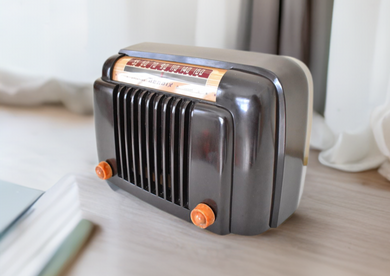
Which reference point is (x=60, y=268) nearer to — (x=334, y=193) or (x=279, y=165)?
(x=279, y=165)

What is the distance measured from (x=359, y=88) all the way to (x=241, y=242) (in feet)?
1.81

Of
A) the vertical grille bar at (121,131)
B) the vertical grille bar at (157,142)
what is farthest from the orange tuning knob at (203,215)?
the vertical grille bar at (121,131)

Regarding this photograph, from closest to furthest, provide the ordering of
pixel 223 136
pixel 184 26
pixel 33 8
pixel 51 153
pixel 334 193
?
pixel 223 136 < pixel 334 193 < pixel 51 153 < pixel 184 26 < pixel 33 8

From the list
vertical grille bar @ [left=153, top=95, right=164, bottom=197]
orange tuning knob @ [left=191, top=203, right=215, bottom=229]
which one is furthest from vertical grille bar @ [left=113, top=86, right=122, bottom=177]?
orange tuning knob @ [left=191, top=203, right=215, bottom=229]

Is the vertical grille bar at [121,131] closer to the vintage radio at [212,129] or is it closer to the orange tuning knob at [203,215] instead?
the vintage radio at [212,129]

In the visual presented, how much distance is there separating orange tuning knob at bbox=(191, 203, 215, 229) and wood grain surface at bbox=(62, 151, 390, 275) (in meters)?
0.06

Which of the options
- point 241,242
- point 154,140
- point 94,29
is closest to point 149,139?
point 154,140

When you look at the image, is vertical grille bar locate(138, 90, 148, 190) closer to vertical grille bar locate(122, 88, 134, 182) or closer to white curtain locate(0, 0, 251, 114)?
vertical grille bar locate(122, 88, 134, 182)

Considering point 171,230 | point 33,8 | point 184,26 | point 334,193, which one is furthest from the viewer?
point 33,8

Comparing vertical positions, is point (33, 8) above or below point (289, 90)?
above

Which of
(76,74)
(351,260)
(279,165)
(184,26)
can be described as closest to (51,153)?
(76,74)

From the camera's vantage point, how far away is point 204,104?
0.60 metres

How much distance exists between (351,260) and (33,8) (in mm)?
1330

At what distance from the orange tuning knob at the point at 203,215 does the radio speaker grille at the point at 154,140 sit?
56 millimetres
